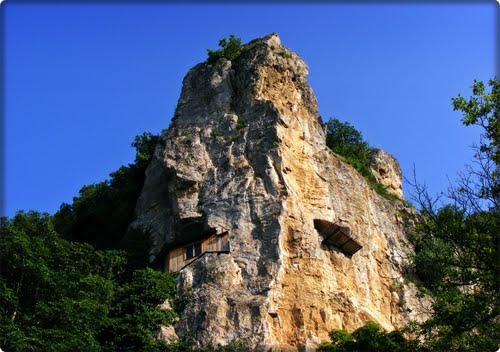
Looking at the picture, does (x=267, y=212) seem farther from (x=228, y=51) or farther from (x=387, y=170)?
(x=387, y=170)

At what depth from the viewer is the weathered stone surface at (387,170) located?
49969mm

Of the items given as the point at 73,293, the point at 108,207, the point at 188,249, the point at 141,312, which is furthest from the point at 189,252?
the point at 108,207

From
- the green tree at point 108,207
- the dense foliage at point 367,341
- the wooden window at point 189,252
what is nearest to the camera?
the dense foliage at point 367,341

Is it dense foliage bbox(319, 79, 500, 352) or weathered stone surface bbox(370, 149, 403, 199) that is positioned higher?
weathered stone surface bbox(370, 149, 403, 199)

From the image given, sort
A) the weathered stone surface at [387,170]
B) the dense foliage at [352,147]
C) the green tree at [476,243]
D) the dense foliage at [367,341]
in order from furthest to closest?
the weathered stone surface at [387,170]
the dense foliage at [352,147]
the dense foliage at [367,341]
the green tree at [476,243]

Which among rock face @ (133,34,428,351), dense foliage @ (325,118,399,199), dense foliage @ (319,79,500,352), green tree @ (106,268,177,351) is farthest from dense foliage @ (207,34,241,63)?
dense foliage @ (319,79,500,352)

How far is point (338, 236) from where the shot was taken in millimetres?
33438

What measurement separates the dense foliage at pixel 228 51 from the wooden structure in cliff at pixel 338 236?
41.5 ft

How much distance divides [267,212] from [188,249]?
3.67m

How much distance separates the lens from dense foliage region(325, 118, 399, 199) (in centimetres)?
4409

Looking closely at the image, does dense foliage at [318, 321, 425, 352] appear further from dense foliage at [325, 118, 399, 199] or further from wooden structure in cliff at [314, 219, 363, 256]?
dense foliage at [325, 118, 399, 199]

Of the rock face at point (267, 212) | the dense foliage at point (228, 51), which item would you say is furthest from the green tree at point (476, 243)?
the dense foliage at point (228, 51)

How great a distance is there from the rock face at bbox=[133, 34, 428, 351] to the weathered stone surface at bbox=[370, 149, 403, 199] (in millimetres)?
7516

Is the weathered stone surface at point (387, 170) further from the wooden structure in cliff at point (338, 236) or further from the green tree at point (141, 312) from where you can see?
the green tree at point (141, 312)
